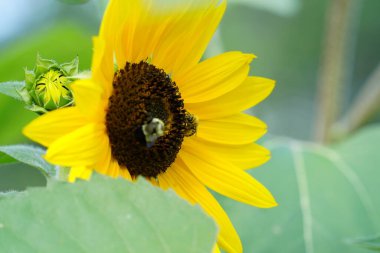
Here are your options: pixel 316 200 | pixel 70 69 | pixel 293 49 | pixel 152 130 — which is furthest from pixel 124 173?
pixel 293 49

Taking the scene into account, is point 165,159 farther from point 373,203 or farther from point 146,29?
point 373,203

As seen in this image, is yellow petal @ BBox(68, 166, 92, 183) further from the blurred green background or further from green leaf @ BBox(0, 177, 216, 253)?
the blurred green background

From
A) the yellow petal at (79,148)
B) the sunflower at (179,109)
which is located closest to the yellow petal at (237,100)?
the sunflower at (179,109)

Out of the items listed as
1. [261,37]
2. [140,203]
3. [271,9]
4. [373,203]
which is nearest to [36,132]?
[140,203]

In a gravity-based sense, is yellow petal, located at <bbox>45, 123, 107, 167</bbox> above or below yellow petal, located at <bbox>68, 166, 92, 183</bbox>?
above

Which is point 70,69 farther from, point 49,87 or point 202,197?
point 202,197

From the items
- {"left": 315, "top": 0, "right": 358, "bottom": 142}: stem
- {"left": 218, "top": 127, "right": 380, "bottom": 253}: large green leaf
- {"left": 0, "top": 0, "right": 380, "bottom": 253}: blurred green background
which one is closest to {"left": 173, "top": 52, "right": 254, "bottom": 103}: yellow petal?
{"left": 218, "top": 127, "right": 380, "bottom": 253}: large green leaf
